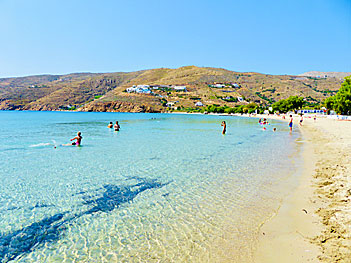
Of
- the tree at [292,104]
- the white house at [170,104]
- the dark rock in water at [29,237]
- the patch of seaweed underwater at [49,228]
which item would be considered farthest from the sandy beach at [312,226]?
the white house at [170,104]

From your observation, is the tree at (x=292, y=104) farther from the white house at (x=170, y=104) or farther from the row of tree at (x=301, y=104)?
the white house at (x=170, y=104)

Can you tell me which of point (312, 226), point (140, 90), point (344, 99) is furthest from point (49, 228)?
point (140, 90)

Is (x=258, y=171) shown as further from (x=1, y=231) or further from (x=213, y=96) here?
(x=213, y=96)

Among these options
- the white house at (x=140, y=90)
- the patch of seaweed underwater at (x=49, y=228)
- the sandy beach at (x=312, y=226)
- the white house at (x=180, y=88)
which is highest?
the white house at (x=180, y=88)

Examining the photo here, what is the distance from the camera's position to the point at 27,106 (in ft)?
624

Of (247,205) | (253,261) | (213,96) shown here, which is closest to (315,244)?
(253,261)

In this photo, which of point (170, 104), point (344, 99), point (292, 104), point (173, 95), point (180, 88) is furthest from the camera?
point (180, 88)

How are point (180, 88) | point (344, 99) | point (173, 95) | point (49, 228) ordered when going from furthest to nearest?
point (180, 88) < point (173, 95) < point (344, 99) < point (49, 228)

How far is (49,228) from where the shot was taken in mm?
5680

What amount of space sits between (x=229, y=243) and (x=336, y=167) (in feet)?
26.4

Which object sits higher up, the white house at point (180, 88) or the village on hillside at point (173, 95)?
the white house at point (180, 88)

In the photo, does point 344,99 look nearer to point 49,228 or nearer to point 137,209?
point 137,209

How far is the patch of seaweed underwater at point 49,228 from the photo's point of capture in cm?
482

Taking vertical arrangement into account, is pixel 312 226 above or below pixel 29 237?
above
